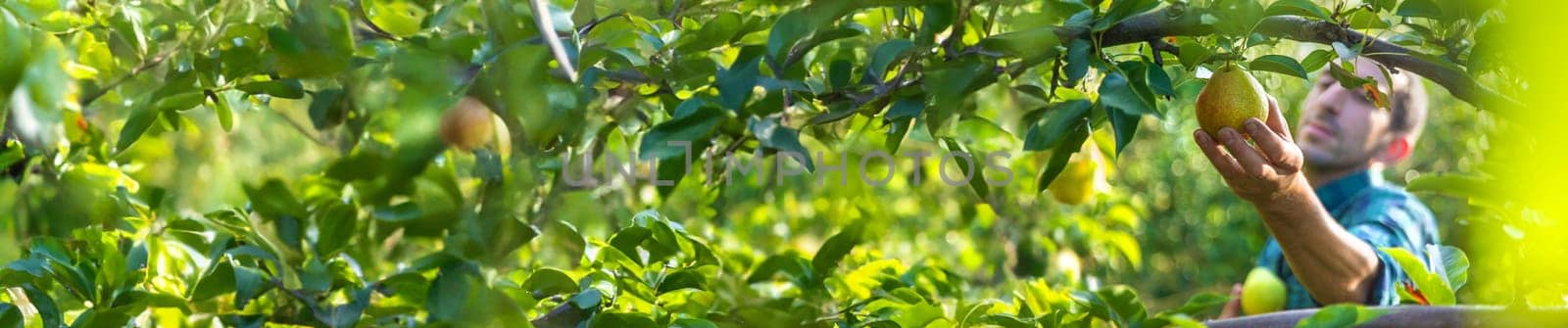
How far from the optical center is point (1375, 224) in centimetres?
155

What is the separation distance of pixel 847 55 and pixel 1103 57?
0.14 meters

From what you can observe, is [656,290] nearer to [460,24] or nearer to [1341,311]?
[460,24]

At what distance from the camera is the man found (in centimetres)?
91

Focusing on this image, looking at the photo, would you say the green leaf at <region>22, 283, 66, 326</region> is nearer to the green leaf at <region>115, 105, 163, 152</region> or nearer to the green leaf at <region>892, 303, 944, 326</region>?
the green leaf at <region>115, 105, 163, 152</region>

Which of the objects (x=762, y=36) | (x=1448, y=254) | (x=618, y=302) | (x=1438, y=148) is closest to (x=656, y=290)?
(x=618, y=302)

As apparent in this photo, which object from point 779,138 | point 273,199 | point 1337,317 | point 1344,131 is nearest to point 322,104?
point 273,199

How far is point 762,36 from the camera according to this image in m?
0.78

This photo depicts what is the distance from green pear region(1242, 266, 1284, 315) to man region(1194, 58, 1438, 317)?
0.02 metres

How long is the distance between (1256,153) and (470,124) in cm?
54

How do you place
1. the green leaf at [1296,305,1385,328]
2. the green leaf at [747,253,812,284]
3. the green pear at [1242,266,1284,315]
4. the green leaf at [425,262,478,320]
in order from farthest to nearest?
the green pear at [1242,266,1284,315]
the green leaf at [747,253,812,284]
the green leaf at [1296,305,1385,328]
the green leaf at [425,262,478,320]

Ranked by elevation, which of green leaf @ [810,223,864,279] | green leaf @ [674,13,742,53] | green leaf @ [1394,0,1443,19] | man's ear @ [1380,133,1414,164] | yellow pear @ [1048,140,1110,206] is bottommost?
man's ear @ [1380,133,1414,164]

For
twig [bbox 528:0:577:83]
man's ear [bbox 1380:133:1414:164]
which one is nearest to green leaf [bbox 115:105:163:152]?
twig [bbox 528:0:577:83]

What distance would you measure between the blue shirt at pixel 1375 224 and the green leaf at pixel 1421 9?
705 mm

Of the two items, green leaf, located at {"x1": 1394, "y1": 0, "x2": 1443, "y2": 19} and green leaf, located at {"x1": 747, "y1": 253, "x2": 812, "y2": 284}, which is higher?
green leaf, located at {"x1": 1394, "y1": 0, "x2": 1443, "y2": 19}
